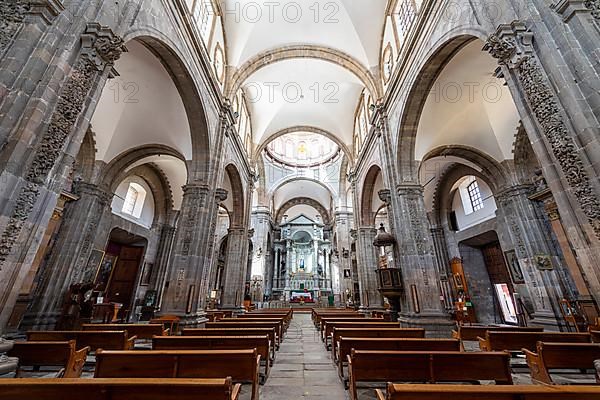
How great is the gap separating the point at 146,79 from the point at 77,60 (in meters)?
5.66

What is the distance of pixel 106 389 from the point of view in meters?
1.74

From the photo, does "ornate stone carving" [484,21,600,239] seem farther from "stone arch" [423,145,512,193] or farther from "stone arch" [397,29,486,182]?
"stone arch" [423,145,512,193]

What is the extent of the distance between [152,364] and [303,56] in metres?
13.7

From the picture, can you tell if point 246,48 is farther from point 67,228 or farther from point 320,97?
point 67,228

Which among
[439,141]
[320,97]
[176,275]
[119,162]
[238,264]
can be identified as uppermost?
[320,97]

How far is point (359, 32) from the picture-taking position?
11.4 metres

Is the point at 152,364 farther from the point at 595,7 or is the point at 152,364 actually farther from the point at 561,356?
the point at 595,7

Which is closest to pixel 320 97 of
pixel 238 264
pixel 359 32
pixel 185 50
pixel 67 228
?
pixel 359 32

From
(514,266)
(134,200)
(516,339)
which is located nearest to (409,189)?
(516,339)

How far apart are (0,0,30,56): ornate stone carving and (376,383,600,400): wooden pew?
18.0 feet

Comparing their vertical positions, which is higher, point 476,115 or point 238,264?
point 476,115

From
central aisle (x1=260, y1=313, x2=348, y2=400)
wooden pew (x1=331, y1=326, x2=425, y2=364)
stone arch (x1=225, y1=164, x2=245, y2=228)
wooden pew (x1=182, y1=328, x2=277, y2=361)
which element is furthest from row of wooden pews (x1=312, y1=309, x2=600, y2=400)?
stone arch (x1=225, y1=164, x2=245, y2=228)

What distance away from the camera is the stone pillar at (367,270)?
41.7ft

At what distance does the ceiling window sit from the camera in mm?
13539
